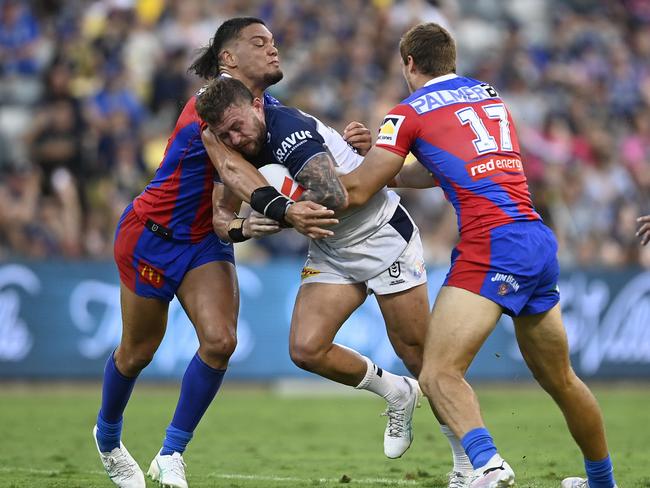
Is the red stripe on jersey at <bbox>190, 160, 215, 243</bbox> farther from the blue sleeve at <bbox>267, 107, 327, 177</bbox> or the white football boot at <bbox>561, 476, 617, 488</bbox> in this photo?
the white football boot at <bbox>561, 476, 617, 488</bbox>

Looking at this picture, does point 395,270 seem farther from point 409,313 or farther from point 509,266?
point 509,266

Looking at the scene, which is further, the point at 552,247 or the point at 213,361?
the point at 213,361

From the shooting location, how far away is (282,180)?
6762 millimetres

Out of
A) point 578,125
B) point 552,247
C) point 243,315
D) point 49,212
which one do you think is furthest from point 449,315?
point 578,125

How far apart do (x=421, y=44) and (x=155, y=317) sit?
2456 millimetres

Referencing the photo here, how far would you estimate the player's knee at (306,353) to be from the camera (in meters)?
6.91

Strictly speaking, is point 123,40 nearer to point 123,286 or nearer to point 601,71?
point 601,71

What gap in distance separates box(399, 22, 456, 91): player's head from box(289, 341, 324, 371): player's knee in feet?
5.70

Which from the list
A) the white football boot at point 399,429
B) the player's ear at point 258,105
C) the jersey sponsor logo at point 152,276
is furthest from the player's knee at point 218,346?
the player's ear at point 258,105

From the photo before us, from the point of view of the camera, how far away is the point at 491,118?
251 inches

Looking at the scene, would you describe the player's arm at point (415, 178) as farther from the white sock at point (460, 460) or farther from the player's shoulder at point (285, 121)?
the white sock at point (460, 460)

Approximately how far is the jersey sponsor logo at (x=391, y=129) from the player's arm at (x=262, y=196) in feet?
1.70

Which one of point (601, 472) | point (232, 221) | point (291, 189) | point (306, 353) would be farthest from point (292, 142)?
point (601, 472)

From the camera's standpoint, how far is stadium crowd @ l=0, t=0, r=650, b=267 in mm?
15031
